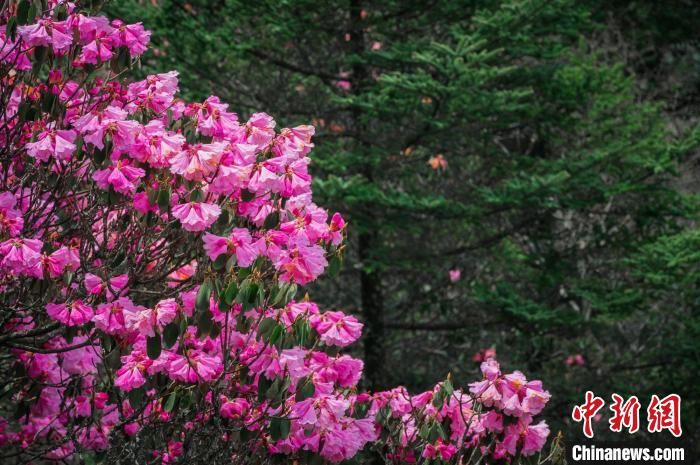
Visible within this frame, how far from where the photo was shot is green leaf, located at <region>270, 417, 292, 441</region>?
10.2ft

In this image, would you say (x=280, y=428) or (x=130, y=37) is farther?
(x=130, y=37)

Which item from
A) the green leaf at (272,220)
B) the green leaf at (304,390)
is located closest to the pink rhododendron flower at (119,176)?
the green leaf at (272,220)

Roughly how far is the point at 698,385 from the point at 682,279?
3.19 feet

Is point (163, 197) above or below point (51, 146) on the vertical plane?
below

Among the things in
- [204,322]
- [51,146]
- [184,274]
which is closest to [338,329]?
[204,322]

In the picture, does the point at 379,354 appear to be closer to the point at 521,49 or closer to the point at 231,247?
the point at 521,49

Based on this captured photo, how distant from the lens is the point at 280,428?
312cm

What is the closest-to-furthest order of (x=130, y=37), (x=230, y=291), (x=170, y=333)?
(x=230, y=291) → (x=170, y=333) → (x=130, y=37)

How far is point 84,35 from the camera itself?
331cm

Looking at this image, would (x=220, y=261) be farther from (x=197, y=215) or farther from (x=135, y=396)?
(x=135, y=396)

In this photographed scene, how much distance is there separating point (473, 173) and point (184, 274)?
4.72 meters

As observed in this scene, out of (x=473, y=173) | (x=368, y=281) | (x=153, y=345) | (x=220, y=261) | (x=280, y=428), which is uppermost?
(x=473, y=173)

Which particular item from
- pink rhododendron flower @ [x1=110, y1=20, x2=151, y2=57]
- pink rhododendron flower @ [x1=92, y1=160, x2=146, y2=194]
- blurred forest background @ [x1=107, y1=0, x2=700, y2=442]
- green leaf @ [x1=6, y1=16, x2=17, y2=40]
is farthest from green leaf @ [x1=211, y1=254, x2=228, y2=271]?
blurred forest background @ [x1=107, y1=0, x2=700, y2=442]

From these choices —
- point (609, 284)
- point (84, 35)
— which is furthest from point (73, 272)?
point (609, 284)
